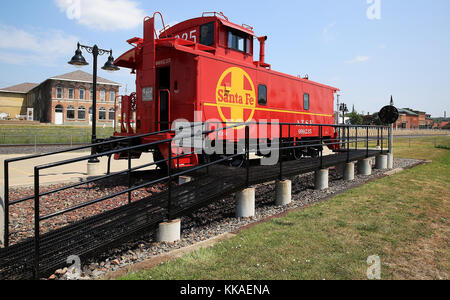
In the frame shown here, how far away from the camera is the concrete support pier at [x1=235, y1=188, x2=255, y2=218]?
585cm

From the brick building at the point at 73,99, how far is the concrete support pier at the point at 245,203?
5313cm

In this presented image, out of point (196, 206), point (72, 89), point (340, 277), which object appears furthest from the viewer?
point (72, 89)

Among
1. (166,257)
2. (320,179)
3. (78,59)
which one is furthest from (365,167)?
(78,59)

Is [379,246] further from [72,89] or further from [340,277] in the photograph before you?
[72,89]

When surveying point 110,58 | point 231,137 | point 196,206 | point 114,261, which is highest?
point 110,58

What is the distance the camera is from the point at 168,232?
463cm

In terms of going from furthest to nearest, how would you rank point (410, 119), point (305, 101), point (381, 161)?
point (410, 119) → point (305, 101) → point (381, 161)

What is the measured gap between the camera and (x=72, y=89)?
53.2m

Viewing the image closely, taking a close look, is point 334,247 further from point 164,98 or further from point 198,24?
point 198,24

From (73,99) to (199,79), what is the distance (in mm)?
52724

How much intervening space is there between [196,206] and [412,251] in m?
3.15

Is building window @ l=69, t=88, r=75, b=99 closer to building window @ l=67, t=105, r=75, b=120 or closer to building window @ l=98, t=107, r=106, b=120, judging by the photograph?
building window @ l=67, t=105, r=75, b=120

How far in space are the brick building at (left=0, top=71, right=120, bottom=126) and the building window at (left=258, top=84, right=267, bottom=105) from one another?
49591mm
